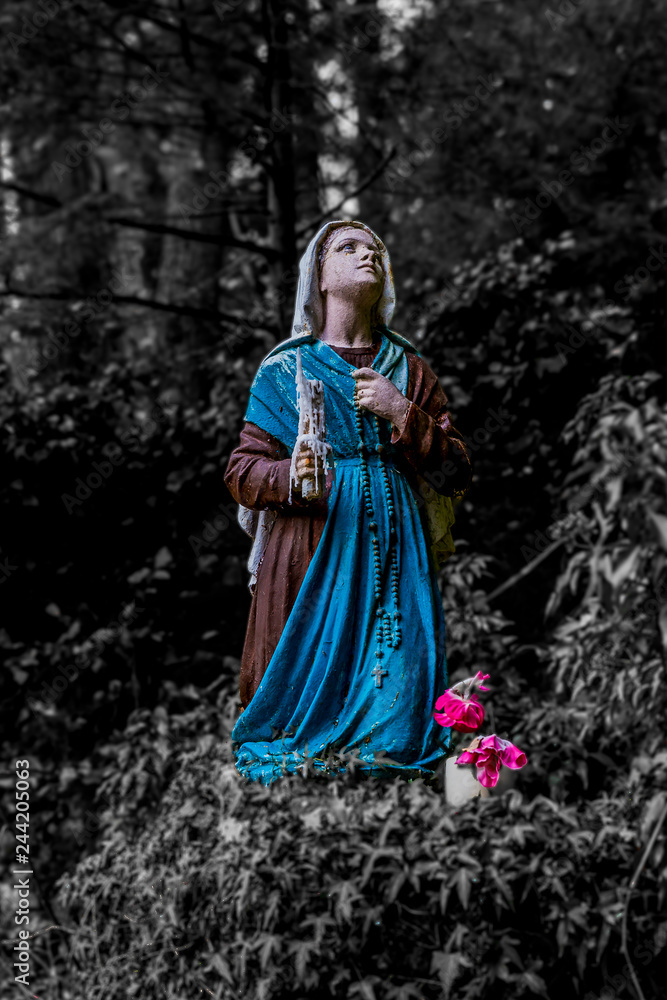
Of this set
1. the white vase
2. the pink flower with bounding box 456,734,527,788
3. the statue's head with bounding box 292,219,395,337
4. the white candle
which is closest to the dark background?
the white vase

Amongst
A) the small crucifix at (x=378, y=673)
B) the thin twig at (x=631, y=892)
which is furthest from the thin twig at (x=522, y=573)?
the small crucifix at (x=378, y=673)

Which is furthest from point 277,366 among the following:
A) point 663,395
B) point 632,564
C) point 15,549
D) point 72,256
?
point 72,256

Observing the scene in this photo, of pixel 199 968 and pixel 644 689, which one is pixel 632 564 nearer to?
pixel 644 689

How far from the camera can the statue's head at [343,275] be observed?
2557mm

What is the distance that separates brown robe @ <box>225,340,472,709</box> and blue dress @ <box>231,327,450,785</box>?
0.11ft

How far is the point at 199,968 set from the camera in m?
4.38

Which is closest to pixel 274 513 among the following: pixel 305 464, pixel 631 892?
pixel 305 464

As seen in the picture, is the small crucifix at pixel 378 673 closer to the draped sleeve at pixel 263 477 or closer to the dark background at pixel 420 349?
the draped sleeve at pixel 263 477

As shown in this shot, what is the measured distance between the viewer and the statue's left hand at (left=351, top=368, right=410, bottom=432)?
7.92 feet

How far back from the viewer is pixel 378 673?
2.37 metres

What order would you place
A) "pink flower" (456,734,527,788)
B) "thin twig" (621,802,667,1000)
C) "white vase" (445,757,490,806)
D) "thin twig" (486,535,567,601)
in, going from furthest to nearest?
"thin twig" (486,535,567,601) < "thin twig" (621,802,667,1000) < "white vase" (445,757,490,806) < "pink flower" (456,734,527,788)

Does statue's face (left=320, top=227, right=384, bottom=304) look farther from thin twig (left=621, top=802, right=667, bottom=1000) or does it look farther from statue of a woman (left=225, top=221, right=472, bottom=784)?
thin twig (left=621, top=802, right=667, bottom=1000)

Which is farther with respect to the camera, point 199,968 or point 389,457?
point 199,968

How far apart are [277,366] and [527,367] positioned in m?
4.08
